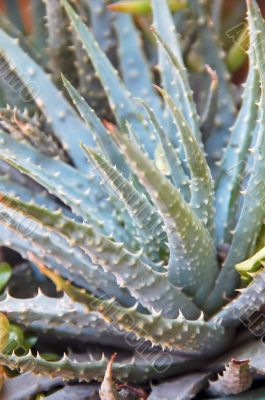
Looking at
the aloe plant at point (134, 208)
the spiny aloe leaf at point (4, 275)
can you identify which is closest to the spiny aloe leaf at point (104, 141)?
the aloe plant at point (134, 208)

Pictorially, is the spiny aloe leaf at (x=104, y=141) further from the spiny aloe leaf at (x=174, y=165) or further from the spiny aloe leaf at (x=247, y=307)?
the spiny aloe leaf at (x=247, y=307)

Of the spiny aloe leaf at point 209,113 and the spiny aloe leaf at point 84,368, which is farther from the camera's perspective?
the spiny aloe leaf at point 209,113

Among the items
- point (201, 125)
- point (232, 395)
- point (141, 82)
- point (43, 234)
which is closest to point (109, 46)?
point (141, 82)

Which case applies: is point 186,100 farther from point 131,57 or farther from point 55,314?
point 55,314

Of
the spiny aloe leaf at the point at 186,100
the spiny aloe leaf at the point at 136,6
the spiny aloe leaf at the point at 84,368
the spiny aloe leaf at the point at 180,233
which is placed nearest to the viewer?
the spiny aloe leaf at the point at 180,233

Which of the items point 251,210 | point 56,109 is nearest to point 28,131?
point 56,109

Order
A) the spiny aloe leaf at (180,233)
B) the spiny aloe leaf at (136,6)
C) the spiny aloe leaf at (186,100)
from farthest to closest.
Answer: the spiny aloe leaf at (136,6), the spiny aloe leaf at (186,100), the spiny aloe leaf at (180,233)

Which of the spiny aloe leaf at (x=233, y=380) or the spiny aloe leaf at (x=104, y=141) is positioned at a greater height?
the spiny aloe leaf at (x=104, y=141)

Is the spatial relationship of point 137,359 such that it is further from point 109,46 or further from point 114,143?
point 109,46

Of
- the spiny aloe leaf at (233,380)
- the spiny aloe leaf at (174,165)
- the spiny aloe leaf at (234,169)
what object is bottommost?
the spiny aloe leaf at (233,380)
